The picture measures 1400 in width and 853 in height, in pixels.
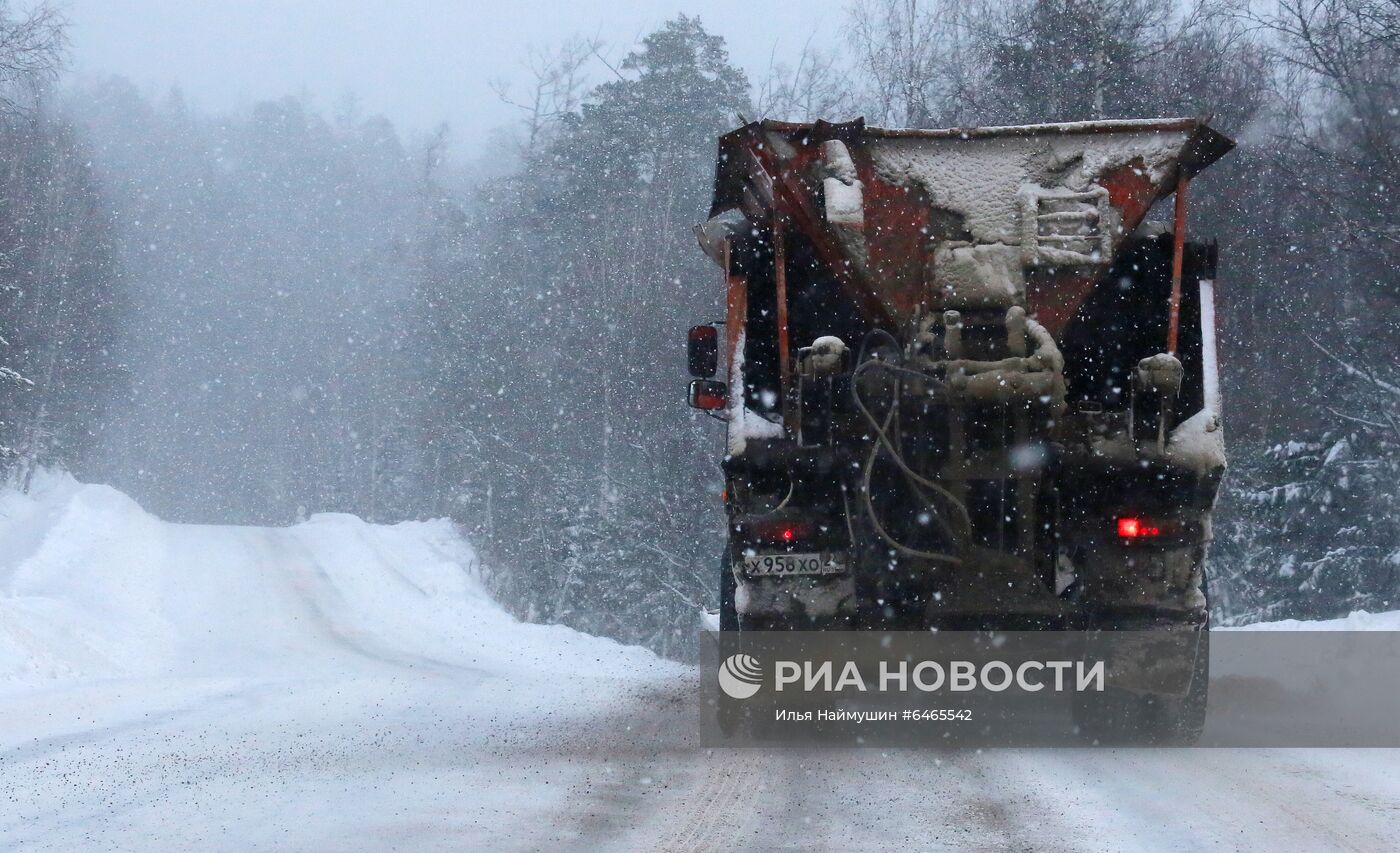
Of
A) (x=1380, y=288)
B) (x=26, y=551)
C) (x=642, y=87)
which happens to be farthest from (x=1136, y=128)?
(x=642, y=87)

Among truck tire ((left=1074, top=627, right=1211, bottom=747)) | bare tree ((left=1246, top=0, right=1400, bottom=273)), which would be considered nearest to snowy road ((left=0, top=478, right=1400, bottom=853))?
truck tire ((left=1074, top=627, right=1211, bottom=747))

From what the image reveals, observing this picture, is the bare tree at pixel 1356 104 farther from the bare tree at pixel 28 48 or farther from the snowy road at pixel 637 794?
the bare tree at pixel 28 48

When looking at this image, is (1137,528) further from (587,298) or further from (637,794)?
(587,298)

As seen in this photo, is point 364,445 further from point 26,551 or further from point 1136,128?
point 1136,128

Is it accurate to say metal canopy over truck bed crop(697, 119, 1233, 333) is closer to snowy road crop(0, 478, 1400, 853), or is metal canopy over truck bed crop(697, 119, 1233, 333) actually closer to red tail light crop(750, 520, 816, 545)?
red tail light crop(750, 520, 816, 545)

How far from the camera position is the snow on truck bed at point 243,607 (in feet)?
40.8

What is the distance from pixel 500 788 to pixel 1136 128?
14.7ft

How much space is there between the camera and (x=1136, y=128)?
6.86 m

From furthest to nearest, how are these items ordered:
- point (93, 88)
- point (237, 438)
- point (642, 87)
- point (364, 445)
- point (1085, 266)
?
point (93, 88), point (237, 438), point (364, 445), point (642, 87), point (1085, 266)

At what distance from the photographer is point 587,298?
30516mm

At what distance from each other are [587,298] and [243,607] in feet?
48.3

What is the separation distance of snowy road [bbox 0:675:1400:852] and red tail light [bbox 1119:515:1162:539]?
105cm

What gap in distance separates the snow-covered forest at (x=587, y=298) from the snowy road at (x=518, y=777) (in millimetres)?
9269

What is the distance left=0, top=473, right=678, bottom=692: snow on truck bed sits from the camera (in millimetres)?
12438
